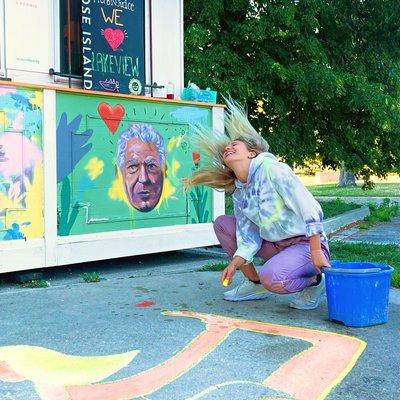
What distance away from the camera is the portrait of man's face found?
649 centimetres

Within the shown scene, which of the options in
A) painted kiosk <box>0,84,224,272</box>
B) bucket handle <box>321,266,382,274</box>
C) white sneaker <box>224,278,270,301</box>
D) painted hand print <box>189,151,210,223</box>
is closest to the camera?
bucket handle <box>321,266,382,274</box>

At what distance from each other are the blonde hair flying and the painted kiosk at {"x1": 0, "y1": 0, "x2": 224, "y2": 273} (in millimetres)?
1544

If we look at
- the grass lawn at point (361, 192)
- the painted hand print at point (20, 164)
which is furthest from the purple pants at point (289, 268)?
the grass lawn at point (361, 192)

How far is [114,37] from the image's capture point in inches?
264

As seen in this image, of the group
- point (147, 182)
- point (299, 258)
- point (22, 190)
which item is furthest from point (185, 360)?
point (147, 182)

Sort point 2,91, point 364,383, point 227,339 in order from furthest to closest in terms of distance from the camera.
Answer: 1. point 2,91
2. point 227,339
3. point 364,383

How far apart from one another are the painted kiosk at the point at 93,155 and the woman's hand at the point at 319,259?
8.99 feet

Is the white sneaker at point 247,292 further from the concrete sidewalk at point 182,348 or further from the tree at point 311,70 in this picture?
the tree at point 311,70

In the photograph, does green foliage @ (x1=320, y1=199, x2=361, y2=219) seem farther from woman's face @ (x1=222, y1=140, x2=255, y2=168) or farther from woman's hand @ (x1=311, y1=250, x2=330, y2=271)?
woman's hand @ (x1=311, y1=250, x2=330, y2=271)

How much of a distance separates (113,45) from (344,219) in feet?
18.9

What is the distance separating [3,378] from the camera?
3.21 meters

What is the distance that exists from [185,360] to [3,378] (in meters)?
0.96

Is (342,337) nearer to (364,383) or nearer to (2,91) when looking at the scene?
(364,383)

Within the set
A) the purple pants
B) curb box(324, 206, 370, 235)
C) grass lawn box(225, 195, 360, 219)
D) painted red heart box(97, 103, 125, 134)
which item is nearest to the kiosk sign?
painted red heart box(97, 103, 125, 134)
